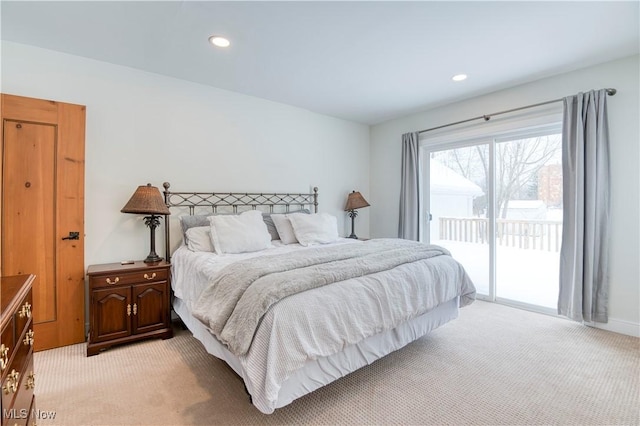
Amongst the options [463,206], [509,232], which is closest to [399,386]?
[509,232]

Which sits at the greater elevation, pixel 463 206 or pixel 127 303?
pixel 463 206

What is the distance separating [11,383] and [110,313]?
5.44 ft

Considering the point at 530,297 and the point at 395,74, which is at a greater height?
the point at 395,74

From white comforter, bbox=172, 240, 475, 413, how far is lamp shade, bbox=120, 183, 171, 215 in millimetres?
509

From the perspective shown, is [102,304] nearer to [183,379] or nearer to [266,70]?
[183,379]

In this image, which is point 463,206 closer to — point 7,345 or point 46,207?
point 7,345

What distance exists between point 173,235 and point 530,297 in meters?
4.15

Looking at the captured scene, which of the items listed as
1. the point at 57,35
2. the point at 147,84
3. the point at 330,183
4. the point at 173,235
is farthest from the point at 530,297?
the point at 57,35

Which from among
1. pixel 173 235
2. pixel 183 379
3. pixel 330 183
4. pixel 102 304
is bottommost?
pixel 183 379

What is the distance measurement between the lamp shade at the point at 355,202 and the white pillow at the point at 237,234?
5.84 ft

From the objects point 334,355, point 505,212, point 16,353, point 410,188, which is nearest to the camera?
point 16,353

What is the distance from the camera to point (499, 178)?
12.3 ft

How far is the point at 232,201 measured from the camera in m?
3.63

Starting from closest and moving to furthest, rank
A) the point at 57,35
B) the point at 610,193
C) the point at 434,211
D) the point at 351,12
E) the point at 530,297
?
1. the point at 351,12
2. the point at 57,35
3. the point at 610,193
4. the point at 530,297
5. the point at 434,211
